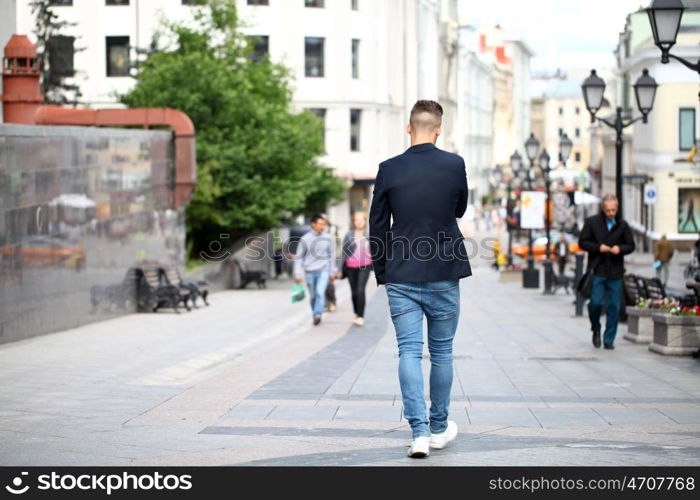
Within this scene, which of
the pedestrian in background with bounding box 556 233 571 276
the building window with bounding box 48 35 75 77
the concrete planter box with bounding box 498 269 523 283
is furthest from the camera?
the building window with bounding box 48 35 75 77

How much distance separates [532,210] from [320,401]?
2899 centimetres

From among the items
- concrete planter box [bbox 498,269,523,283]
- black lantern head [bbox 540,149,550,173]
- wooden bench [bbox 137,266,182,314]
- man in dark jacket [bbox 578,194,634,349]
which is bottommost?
concrete planter box [bbox 498,269,523,283]

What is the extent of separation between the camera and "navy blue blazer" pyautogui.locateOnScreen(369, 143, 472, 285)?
24.4ft

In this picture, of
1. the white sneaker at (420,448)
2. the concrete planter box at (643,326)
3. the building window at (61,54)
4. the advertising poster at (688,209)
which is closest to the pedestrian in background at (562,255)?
the advertising poster at (688,209)

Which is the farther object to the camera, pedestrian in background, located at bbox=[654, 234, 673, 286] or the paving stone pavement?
pedestrian in background, located at bbox=[654, 234, 673, 286]

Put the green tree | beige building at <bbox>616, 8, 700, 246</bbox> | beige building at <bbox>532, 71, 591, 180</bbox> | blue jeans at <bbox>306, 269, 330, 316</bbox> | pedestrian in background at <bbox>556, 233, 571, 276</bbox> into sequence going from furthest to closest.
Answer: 1. beige building at <bbox>532, 71, 591, 180</bbox>
2. beige building at <bbox>616, 8, 700, 246</bbox>
3. pedestrian in background at <bbox>556, 233, 571, 276</bbox>
4. the green tree
5. blue jeans at <bbox>306, 269, 330, 316</bbox>

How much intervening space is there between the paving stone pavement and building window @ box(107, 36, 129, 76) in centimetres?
4177

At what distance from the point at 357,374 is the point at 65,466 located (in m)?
5.28

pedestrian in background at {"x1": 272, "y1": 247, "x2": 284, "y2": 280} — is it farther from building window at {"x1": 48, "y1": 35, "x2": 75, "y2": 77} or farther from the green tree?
building window at {"x1": 48, "y1": 35, "x2": 75, "y2": 77}

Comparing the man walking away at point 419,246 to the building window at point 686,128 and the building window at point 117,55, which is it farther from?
the building window at point 117,55

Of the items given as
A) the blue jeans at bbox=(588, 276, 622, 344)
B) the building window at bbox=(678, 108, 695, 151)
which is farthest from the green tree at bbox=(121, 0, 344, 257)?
the blue jeans at bbox=(588, 276, 622, 344)

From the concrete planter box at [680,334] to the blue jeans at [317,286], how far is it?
6.32 metres

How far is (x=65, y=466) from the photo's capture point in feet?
23.2

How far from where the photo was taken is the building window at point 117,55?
58594 mm
